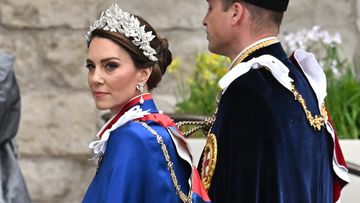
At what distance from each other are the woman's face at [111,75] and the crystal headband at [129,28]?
5 cm

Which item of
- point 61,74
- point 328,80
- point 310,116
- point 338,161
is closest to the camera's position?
point 310,116

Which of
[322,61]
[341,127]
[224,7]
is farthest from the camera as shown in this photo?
[322,61]

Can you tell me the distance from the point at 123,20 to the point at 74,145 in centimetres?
267

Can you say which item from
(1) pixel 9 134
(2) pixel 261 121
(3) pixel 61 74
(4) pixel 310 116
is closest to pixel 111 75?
(2) pixel 261 121

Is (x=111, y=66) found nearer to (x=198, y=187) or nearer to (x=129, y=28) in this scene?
(x=129, y=28)

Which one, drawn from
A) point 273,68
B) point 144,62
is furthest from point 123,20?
point 273,68

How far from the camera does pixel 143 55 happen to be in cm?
362

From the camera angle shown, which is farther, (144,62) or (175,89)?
(175,89)

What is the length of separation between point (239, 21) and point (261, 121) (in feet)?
1.14

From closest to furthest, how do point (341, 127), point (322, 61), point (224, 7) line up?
point (224, 7), point (341, 127), point (322, 61)

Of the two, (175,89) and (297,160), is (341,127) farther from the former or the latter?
(297,160)

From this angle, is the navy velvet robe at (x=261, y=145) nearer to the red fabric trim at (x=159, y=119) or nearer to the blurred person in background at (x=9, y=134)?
the red fabric trim at (x=159, y=119)

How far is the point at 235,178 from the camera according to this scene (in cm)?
363

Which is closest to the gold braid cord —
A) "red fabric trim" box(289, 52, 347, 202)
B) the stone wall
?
"red fabric trim" box(289, 52, 347, 202)
